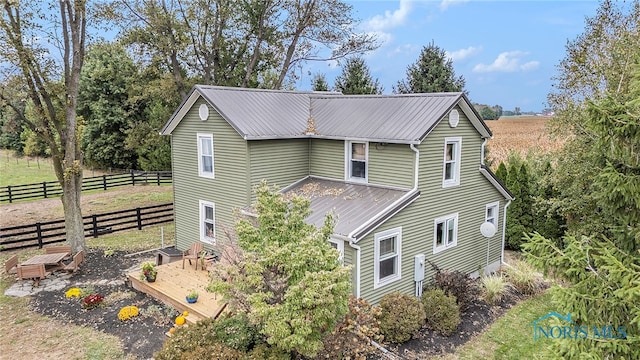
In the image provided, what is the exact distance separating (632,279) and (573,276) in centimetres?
107

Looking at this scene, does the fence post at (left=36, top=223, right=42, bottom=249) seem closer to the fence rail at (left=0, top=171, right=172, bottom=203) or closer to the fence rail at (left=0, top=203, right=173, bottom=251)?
the fence rail at (left=0, top=203, right=173, bottom=251)

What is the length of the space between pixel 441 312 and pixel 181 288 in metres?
7.47

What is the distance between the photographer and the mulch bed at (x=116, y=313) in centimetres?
970

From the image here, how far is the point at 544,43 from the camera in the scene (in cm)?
1555

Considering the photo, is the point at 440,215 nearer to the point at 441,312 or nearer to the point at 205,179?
the point at 441,312

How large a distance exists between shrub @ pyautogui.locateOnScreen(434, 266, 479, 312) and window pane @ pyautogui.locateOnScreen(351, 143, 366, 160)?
4.08 metres

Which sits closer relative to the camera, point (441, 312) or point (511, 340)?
point (511, 340)

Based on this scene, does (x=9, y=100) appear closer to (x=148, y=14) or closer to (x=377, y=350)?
(x=148, y=14)

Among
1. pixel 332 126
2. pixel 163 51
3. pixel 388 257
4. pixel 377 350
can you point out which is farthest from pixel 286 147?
pixel 163 51

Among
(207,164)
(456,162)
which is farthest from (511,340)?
(207,164)

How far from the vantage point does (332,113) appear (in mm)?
14148

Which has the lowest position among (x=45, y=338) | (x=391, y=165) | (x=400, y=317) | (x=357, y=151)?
(x=45, y=338)

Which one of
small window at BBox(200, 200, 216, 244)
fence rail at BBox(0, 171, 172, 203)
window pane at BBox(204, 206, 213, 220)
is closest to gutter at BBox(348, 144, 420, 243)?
small window at BBox(200, 200, 216, 244)

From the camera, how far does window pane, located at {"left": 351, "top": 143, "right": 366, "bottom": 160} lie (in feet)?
41.5
